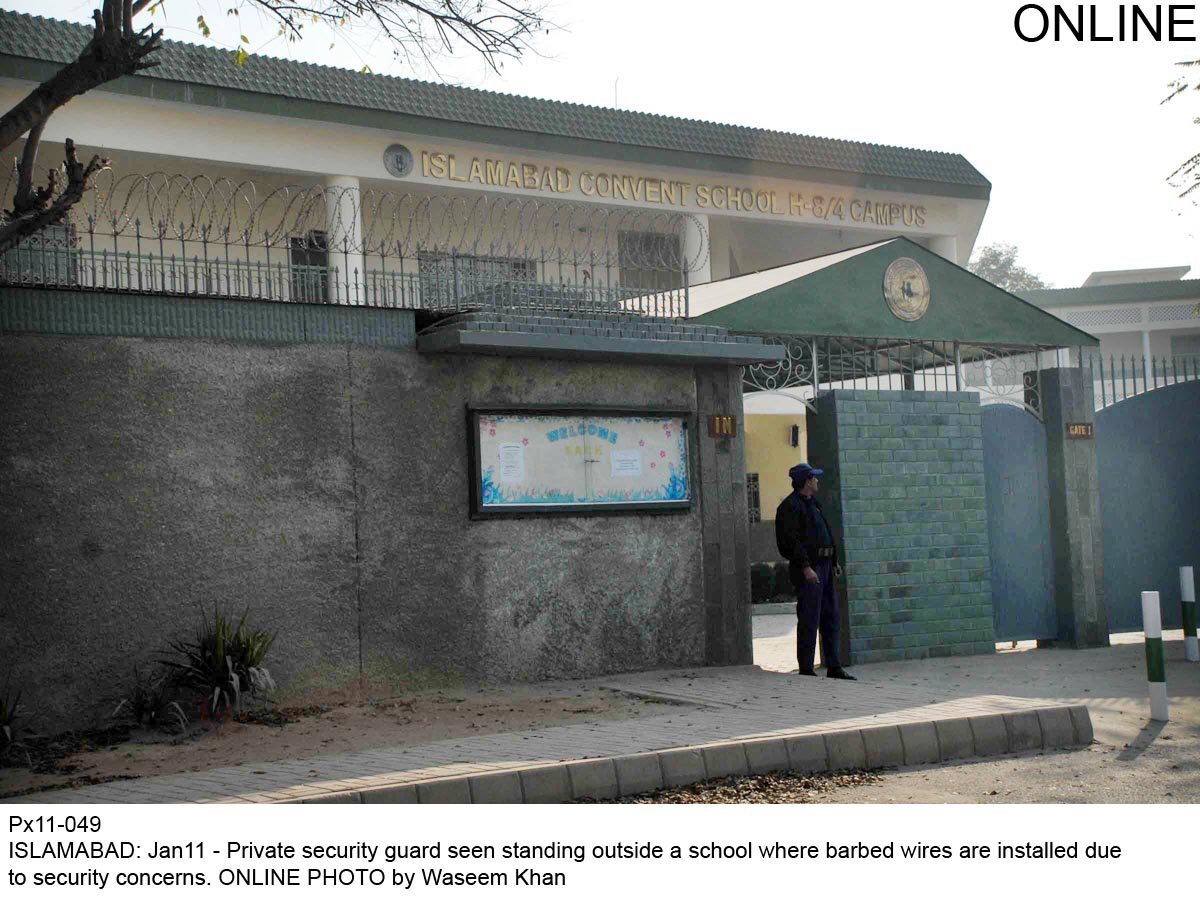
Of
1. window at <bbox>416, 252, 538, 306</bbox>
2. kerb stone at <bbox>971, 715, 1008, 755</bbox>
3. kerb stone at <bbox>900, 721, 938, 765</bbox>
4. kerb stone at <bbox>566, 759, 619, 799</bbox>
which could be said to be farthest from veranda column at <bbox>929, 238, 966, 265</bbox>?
kerb stone at <bbox>566, 759, 619, 799</bbox>

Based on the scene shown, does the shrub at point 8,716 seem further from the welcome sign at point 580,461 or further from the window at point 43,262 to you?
the welcome sign at point 580,461

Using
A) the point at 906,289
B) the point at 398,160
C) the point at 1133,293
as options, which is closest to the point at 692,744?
the point at 906,289

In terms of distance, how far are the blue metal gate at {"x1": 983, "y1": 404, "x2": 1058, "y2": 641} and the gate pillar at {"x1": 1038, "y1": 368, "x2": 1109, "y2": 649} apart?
96 millimetres

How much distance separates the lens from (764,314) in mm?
12172

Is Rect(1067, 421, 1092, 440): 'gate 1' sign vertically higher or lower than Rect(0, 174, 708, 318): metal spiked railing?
lower

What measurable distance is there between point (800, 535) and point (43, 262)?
20.5 ft

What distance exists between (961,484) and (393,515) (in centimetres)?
610

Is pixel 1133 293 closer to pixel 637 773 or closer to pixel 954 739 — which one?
pixel 954 739

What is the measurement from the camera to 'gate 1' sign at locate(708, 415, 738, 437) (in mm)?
11664

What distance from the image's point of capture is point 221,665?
28.9 ft

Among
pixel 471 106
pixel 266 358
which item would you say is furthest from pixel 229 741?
pixel 471 106

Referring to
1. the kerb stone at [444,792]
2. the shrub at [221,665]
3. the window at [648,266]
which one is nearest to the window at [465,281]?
the window at [648,266]

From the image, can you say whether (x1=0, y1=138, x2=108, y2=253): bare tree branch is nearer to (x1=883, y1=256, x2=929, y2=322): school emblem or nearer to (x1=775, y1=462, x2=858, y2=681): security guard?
(x1=775, y1=462, x2=858, y2=681): security guard

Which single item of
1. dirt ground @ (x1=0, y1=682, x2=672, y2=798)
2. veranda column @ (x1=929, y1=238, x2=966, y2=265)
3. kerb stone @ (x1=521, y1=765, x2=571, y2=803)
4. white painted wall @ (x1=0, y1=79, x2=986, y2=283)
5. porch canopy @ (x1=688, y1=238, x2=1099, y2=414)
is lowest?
kerb stone @ (x1=521, y1=765, x2=571, y2=803)
